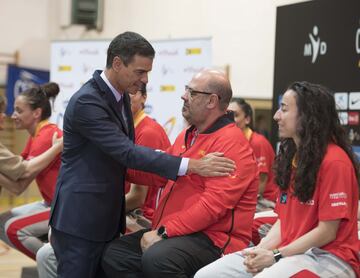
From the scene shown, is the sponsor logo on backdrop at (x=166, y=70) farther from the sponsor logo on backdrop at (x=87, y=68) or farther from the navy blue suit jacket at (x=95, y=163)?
the navy blue suit jacket at (x=95, y=163)

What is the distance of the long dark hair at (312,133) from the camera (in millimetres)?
2443

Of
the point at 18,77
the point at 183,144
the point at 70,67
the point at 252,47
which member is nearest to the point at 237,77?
the point at 252,47

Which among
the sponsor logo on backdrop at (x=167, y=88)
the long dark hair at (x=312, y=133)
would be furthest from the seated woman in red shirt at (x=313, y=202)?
the sponsor logo on backdrop at (x=167, y=88)

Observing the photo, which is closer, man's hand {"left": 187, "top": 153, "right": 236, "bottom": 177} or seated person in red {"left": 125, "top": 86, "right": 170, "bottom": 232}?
man's hand {"left": 187, "top": 153, "right": 236, "bottom": 177}

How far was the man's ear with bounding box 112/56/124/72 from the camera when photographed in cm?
279

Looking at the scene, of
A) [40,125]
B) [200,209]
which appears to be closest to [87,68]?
[40,125]

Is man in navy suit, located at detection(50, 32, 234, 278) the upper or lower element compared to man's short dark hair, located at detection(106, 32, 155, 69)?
lower

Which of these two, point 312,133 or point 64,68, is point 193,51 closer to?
point 64,68

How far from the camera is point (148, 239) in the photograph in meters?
2.81

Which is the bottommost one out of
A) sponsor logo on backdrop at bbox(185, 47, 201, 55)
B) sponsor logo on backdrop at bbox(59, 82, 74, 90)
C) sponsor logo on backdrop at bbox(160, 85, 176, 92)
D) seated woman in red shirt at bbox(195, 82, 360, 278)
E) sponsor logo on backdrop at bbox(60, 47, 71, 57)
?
seated woman in red shirt at bbox(195, 82, 360, 278)

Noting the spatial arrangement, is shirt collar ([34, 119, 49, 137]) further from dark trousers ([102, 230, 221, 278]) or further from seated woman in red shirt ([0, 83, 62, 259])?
dark trousers ([102, 230, 221, 278])

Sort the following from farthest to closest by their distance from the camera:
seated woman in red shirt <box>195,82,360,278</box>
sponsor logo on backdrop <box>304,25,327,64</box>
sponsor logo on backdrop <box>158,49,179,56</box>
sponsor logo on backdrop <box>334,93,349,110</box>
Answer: sponsor logo on backdrop <box>158,49,179,56</box>
sponsor logo on backdrop <box>304,25,327,64</box>
sponsor logo on backdrop <box>334,93,349,110</box>
seated woman in red shirt <box>195,82,360,278</box>

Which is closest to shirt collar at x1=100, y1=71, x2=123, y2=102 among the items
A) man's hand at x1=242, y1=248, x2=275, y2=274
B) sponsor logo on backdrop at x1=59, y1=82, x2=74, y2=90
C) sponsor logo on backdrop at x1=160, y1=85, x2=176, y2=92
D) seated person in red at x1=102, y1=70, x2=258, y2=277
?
seated person in red at x1=102, y1=70, x2=258, y2=277

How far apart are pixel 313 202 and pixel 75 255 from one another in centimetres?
114
